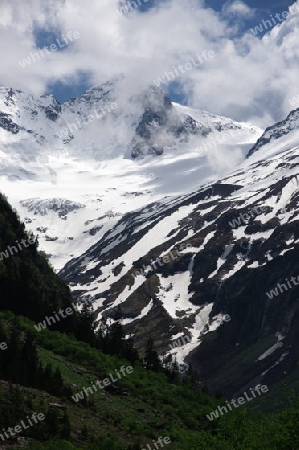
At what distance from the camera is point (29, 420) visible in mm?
44750

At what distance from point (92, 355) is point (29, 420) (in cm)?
3380

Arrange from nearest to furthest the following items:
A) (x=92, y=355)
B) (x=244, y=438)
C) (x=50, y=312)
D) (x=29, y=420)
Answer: (x=29, y=420), (x=244, y=438), (x=92, y=355), (x=50, y=312)

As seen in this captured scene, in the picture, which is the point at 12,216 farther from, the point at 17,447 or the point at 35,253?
the point at 17,447

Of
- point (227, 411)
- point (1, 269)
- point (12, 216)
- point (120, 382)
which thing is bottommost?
point (227, 411)

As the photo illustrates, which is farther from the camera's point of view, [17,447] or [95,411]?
[95,411]

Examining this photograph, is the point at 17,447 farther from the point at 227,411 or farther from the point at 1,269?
the point at 1,269

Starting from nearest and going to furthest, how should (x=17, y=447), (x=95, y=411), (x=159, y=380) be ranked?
(x=17, y=447)
(x=95, y=411)
(x=159, y=380)

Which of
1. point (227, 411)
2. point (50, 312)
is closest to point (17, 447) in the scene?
point (227, 411)

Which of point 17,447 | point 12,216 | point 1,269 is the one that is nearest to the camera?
point 17,447

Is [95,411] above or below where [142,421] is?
above

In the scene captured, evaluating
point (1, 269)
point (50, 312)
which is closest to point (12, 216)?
point (1, 269)

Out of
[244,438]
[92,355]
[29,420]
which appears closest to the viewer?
[29,420]

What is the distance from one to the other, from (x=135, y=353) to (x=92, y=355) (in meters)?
36.3

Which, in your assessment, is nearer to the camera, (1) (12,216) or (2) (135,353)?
(2) (135,353)
